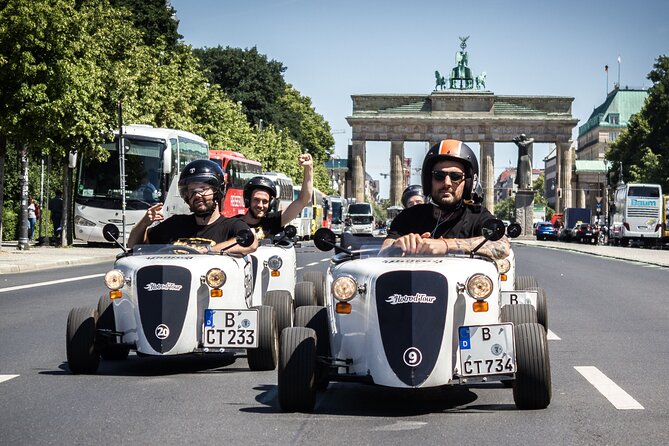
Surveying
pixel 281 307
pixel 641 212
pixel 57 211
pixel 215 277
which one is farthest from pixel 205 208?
pixel 641 212

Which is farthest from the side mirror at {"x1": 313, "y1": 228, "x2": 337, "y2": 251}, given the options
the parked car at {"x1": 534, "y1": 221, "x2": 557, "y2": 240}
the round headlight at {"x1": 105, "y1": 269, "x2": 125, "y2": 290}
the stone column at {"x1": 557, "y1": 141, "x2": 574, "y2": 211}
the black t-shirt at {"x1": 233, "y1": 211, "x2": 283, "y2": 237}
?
the stone column at {"x1": 557, "y1": 141, "x2": 574, "y2": 211}

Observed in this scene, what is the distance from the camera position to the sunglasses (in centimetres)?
869

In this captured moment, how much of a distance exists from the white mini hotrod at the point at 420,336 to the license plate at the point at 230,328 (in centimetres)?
147

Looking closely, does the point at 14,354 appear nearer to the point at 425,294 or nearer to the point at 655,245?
the point at 425,294

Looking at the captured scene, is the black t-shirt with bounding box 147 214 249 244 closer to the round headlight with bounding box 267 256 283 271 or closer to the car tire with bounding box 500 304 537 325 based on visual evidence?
the round headlight with bounding box 267 256 283 271

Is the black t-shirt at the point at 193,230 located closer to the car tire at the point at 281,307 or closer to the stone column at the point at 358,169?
the car tire at the point at 281,307

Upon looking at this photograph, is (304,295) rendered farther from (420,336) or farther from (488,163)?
(488,163)

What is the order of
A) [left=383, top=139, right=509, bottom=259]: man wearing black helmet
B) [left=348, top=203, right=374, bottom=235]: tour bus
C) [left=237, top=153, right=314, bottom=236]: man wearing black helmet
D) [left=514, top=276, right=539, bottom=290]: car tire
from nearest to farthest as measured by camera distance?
[left=383, top=139, right=509, bottom=259]: man wearing black helmet
[left=237, top=153, right=314, bottom=236]: man wearing black helmet
[left=514, top=276, right=539, bottom=290]: car tire
[left=348, top=203, right=374, bottom=235]: tour bus

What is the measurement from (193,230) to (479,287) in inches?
141

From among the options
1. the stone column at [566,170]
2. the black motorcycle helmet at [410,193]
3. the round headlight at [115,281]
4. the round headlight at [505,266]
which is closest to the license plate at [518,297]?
the round headlight at [505,266]

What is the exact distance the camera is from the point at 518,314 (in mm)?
9555

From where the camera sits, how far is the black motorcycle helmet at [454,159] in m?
8.66

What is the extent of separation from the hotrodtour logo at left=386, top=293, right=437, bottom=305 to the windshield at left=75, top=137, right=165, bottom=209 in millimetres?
36783

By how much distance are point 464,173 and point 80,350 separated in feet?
10.8
